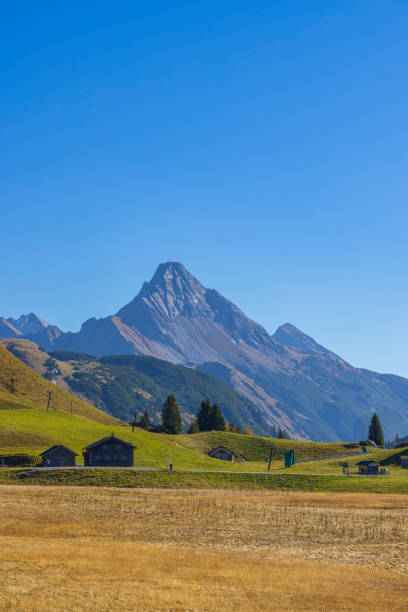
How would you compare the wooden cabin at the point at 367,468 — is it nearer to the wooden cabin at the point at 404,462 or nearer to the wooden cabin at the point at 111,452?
the wooden cabin at the point at 404,462

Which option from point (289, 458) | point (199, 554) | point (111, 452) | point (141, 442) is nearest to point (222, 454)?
point (141, 442)

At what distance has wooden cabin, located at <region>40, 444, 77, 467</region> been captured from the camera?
354 ft

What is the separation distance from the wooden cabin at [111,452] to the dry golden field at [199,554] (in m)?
40.3

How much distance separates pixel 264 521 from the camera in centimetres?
5672

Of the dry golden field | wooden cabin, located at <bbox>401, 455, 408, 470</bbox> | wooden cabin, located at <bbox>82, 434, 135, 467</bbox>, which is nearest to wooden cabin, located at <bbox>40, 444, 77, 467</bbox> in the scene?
wooden cabin, located at <bbox>82, 434, 135, 467</bbox>

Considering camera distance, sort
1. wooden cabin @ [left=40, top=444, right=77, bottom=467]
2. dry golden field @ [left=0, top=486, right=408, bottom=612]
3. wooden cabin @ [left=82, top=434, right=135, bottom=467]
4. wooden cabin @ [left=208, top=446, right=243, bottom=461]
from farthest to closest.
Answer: wooden cabin @ [left=208, top=446, right=243, bottom=461], wooden cabin @ [left=82, top=434, right=135, bottom=467], wooden cabin @ [left=40, top=444, right=77, bottom=467], dry golden field @ [left=0, top=486, right=408, bottom=612]

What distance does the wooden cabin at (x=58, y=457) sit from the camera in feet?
354

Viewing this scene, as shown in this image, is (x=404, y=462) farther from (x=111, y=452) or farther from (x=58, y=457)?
(x=58, y=457)

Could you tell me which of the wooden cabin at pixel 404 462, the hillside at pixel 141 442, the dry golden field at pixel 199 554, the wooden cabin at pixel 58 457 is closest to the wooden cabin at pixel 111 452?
the wooden cabin at pixel 58 457

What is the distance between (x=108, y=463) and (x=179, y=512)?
53423 mm

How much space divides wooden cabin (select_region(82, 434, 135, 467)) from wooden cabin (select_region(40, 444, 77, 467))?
11.9 ft

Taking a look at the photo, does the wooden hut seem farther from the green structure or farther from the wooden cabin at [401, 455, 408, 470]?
the wooden cabin at [401, 455, 408, 470]

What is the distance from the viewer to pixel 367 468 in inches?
4774

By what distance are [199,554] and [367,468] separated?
87355mm
